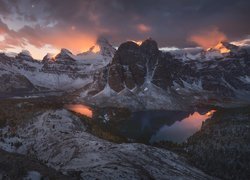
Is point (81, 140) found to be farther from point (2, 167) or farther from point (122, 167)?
point (2, 167)

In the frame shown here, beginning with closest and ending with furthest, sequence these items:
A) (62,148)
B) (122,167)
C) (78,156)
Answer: (122,167) → (78,156) → (62,148)

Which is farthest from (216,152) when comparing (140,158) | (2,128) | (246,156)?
(2,128)

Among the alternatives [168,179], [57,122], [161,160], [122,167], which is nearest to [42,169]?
[122,167]

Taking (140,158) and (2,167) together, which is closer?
(2,167)

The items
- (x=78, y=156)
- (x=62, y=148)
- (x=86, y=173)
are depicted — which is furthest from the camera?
(x=62, y=148)

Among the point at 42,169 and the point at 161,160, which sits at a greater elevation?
the point at 42,169

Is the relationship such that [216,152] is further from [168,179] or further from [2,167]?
[2,167]
